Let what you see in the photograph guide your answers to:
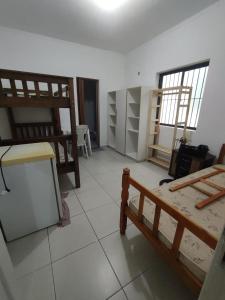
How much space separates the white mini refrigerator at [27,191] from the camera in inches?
50.6

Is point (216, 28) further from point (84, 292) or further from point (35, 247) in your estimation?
point (35, 247)

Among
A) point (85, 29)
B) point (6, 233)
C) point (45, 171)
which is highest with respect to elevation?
point (85, 29)

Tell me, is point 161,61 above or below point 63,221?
above

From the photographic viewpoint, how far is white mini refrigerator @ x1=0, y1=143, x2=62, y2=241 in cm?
129

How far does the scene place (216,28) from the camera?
2.13 meters

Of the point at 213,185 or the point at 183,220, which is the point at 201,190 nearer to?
the point at 213,185

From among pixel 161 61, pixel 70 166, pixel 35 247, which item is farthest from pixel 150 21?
pixel 35 247

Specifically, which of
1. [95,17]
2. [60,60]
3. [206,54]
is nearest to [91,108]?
[60,60]

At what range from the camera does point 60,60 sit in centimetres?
338

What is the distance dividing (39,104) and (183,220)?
1.91 metres

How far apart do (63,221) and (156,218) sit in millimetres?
1166

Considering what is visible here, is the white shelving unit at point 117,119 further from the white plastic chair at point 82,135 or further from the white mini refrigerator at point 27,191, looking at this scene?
the white mini refrigerator at point 27,191

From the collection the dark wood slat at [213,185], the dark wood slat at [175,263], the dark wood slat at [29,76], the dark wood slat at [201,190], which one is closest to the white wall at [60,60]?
the dark wood slat at [29,76]

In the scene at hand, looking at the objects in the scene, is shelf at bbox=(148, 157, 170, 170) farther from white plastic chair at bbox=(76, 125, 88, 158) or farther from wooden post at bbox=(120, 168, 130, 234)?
wooden post at bbox=(120, 168, 130, 234)
